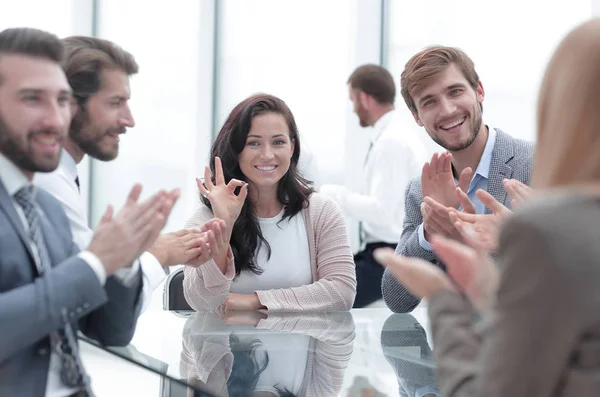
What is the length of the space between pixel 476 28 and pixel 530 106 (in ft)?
2.12

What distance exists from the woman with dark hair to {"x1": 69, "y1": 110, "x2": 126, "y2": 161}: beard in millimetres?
792

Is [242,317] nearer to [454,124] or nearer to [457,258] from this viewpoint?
[454,124]

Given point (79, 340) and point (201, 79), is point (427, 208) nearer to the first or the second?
point (79, 340)

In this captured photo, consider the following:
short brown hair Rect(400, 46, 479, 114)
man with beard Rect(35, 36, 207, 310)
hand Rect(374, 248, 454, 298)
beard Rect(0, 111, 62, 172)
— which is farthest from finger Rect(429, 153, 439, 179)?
beard Rect(0, 111, 62, 172)

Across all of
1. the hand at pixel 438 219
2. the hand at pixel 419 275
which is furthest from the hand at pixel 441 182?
the hand at pixel 419 275

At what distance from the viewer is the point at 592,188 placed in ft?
3.44

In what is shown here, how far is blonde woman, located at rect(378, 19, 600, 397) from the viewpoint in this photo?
100 cm

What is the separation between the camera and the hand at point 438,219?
2561 millimetres

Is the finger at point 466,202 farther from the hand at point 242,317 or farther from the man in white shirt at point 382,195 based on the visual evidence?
the man in white shirt at point 382,195

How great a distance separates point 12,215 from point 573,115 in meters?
0.96

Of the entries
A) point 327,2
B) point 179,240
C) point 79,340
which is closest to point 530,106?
point 327,2

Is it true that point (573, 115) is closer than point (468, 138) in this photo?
Yes

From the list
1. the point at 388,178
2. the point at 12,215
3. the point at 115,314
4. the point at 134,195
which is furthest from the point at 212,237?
the point at 388,178

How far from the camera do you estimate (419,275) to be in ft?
4.34
